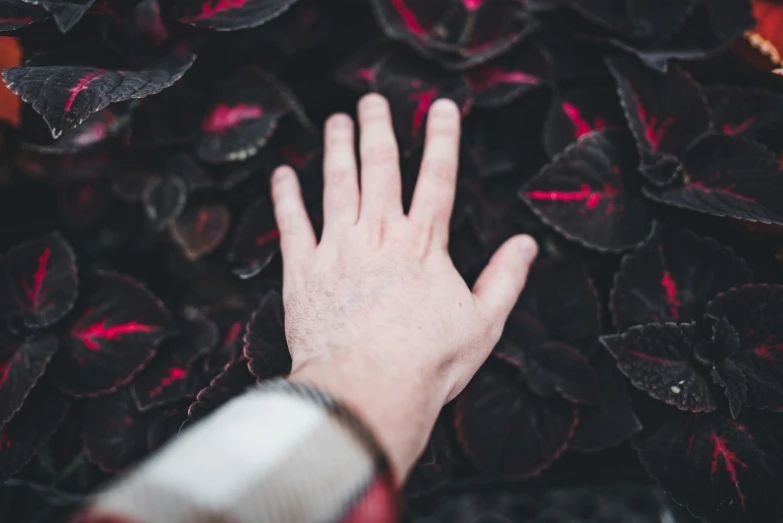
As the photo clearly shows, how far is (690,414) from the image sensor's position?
858mm

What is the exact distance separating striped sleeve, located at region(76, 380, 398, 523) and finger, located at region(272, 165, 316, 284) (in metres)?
0.36

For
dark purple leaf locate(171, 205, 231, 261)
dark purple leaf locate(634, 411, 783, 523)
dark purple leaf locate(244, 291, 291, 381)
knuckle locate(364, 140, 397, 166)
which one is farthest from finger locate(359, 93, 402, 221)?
dark purple leaf locate(634, 411, 783, 523)

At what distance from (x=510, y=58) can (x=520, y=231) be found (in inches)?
13.1

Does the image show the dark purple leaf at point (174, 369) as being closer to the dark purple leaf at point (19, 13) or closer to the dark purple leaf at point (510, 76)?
the dark purple leaf at point (19, 13)

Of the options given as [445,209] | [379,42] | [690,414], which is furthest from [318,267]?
[690,414]

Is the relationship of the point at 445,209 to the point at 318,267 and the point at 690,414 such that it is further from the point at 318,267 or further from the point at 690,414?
the point at 690,414

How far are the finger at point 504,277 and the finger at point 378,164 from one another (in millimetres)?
175

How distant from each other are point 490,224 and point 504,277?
168 mm

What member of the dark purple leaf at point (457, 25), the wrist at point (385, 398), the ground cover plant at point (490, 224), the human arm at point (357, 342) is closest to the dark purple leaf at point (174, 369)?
the ground cover plant at point (490, 224)

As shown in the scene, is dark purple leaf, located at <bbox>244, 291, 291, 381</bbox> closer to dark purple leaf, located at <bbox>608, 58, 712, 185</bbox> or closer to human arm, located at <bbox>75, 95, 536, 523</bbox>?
human arm, located at <bbox>75, 95, 536, 523</bbox>

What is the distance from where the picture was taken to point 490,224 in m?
1.00

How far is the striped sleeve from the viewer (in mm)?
448

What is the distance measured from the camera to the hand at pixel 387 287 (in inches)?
25.5

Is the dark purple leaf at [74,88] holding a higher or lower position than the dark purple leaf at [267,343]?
higher
